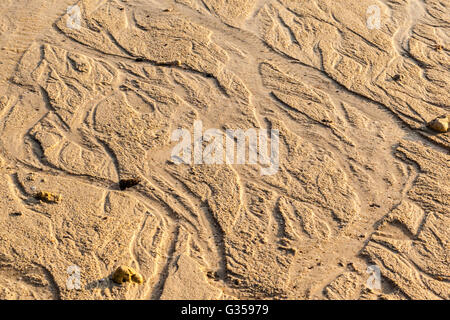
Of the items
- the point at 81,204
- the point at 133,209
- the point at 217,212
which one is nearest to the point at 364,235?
the point at 217,212

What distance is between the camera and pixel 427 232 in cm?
492

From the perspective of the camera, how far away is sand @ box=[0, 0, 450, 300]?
15.0 ft

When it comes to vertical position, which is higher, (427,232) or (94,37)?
(94,37)

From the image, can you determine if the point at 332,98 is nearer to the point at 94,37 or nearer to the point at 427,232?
the point at 427,232

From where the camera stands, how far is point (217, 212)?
16.5ft

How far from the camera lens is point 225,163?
550 centimetres

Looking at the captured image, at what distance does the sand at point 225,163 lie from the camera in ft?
15.0
